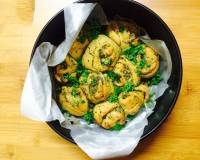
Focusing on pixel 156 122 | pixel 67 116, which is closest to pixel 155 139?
pixel 156 122

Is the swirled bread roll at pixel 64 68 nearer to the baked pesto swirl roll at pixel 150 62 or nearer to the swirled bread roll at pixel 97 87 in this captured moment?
the swirled bread roll at pixel 97 87

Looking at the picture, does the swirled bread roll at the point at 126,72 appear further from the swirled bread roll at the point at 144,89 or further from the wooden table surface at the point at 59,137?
the wooden table surface at the point at 59,137

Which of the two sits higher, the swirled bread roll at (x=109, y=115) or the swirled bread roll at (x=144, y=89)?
the swirled bread roll at (x=144, y=89)

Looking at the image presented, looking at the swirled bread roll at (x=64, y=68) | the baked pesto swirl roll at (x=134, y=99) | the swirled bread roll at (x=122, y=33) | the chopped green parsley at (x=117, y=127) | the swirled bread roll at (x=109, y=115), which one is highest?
the swirled bread roll at (x=122, y=33)

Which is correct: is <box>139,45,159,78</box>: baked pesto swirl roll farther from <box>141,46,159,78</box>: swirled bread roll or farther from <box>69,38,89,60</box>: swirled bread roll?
<box>69,38,89,60</box>: swirled bread roll

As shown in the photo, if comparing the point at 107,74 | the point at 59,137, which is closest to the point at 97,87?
the point at 107,74

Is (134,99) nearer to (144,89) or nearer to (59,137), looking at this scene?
(144,89)

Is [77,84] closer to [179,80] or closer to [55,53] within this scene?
[55,53]

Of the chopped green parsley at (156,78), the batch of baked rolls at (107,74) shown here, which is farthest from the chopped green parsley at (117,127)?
the chopped green parsley at (156,78)
